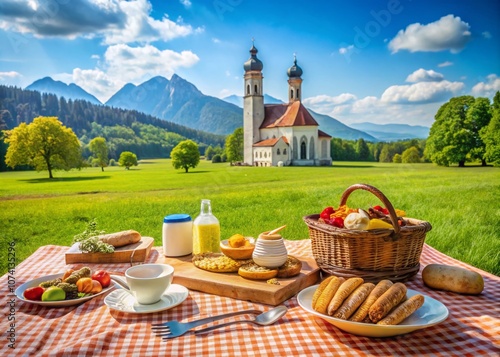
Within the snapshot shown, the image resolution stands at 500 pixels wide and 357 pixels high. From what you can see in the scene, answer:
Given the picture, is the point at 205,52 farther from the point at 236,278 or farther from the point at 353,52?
the point at 236,278

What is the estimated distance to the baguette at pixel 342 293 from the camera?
4.55 ft

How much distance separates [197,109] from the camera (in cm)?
548

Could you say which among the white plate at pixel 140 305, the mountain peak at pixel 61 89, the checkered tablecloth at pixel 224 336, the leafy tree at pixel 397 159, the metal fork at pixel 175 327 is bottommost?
the checkered tablecloth at pixel 224 336

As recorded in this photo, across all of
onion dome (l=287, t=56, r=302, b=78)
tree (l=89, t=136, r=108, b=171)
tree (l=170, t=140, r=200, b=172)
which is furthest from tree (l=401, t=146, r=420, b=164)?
tree (l=89, t=136, r=108, b=171)

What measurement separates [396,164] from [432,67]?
4.42ft

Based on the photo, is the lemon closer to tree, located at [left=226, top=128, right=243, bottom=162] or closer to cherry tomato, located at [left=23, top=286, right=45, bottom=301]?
cherry tomato, located at [left=23, top=286, right=45, bottom=301]

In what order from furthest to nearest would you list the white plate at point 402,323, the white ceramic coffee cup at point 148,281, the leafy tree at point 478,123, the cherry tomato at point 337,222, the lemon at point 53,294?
1. the leafy tree at point 478,123
2. the cherry tomato at point 337,222
3. the lemon at point 53,294
4. the white ceramic coffee cup at point 148,281
5. the white plate at point 402,323

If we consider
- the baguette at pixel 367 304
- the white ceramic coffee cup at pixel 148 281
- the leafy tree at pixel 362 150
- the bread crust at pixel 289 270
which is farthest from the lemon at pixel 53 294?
the leafy tree at pixel 362 150

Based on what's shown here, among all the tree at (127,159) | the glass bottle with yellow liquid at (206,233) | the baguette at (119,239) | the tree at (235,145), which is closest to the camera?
the glass bottle with yellow liquid at (206,233)

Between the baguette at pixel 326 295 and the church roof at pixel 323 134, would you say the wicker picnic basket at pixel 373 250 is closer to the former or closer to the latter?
the baguette at pixel 326 295

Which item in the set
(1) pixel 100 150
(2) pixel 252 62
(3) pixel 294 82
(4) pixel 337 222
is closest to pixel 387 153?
(3) pixel 294 82

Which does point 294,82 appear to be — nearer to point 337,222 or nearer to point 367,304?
point 337,222

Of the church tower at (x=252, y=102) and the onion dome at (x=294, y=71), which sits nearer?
the church tower at (x=252, y=102)

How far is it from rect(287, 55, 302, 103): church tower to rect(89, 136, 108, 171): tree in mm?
2261
